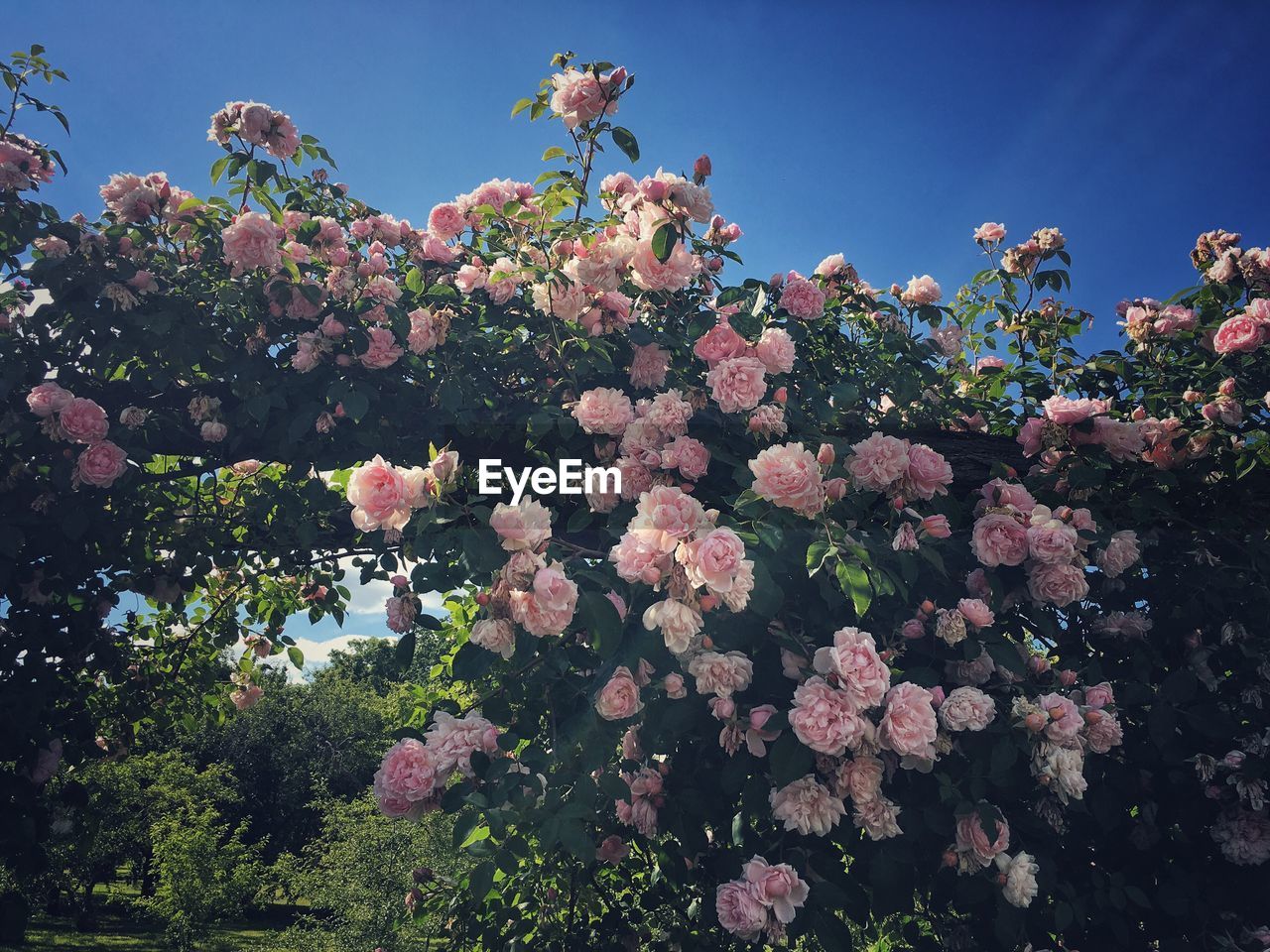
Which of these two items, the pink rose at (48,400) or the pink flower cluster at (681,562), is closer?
the pink flower cluster at (681,562)

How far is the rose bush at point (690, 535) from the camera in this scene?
2.04 meters

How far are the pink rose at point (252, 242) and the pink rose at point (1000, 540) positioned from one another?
278 centimetres

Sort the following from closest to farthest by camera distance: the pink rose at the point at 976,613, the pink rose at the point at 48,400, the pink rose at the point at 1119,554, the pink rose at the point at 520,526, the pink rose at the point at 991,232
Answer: the pink rose at the point at 520,526, the pink rose at the point at 976,613, the pink rose at the point at 1119,554, the pink rose at the point at 48,400, the pink rose at the point at 991,232

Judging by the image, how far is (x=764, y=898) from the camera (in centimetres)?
198

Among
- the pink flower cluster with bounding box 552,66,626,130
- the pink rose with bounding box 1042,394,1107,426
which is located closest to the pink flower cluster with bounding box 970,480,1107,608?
the pink rose with bounding box 1042,394,1107,426

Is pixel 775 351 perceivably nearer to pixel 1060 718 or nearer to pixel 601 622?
pixel 601 622

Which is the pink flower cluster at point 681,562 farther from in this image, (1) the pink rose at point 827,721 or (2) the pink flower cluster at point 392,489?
(2) the pink flower cluster at point 392,489

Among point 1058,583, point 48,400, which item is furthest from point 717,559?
point 48,400

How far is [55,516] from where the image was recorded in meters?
3.12

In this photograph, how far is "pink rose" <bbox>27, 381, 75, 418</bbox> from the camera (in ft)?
9.87

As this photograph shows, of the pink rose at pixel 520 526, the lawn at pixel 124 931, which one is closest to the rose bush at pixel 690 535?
the pink rose at pixel 520 526

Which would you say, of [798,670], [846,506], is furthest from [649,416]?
[798,670]

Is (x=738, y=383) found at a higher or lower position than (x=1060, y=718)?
higher

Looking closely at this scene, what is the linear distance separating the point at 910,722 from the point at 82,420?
322 centimetres
